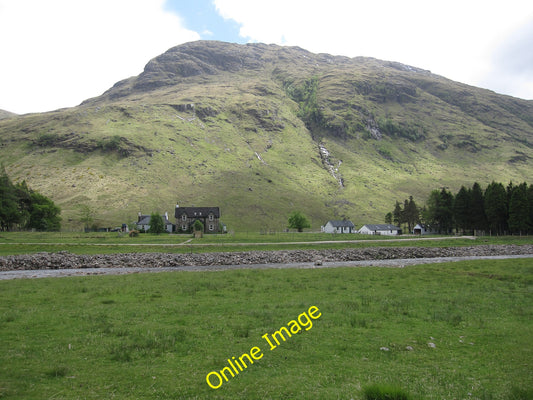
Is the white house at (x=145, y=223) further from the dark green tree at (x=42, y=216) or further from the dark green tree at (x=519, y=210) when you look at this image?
the dark green tree at (x=519, y=210)

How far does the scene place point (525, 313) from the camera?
16.1m

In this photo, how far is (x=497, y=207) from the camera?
99625 mm

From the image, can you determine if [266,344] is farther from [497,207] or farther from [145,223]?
[145,223]

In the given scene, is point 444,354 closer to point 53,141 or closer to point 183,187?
point 183,187

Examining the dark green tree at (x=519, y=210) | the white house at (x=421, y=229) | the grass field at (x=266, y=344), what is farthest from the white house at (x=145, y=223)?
the dark green tree at (x=519, y=210)

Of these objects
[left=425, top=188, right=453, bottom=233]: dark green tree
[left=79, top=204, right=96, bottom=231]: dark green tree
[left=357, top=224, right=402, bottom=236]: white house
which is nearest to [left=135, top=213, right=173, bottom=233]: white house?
[left=79, top=204, right=96, bottom=231]: dark green tree

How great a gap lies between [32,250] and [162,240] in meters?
27.1

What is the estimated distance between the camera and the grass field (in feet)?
27.5

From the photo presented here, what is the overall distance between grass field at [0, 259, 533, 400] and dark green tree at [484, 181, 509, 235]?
311 ft

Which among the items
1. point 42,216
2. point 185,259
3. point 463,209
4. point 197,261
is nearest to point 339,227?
point 463,209

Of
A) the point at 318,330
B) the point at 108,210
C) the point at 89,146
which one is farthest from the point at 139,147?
the point at 318,330

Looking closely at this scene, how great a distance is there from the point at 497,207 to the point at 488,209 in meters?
2.43

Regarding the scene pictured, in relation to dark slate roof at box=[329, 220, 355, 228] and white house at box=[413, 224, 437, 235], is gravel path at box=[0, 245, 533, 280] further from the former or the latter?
dark slate roof at box=[329, 220, 355, 228]

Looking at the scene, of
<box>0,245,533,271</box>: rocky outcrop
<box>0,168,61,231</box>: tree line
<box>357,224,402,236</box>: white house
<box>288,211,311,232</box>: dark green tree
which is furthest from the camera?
<box>357,224,402,236</box>: white house
